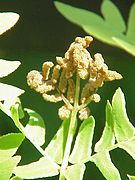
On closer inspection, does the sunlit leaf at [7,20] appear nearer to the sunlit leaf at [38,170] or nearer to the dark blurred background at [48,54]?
the sunlit leaf at [38,170]

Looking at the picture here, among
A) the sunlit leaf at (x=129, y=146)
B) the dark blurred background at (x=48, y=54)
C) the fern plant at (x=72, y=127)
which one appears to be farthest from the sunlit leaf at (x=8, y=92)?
the dark blurred background at (x=48, y=54)

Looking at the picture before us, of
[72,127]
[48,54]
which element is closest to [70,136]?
[72,127]

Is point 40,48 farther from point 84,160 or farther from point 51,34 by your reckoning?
point 84,160

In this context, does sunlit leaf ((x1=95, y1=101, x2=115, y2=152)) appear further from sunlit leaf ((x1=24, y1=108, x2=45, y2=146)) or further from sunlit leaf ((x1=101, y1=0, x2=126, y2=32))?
sunlit leaf ((x1=101, y1=0, x2=126, y2=32))

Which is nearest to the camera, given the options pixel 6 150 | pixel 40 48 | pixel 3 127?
pixel 6 150

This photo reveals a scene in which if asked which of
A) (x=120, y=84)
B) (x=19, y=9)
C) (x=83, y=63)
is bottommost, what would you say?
(x=120, y=84)

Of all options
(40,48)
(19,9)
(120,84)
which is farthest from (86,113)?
(19,9)
